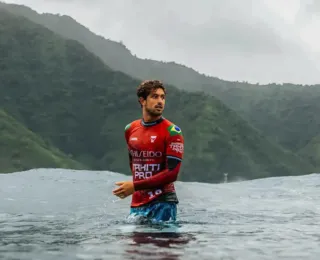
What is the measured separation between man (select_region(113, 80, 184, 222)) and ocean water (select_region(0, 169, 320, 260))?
35 cm

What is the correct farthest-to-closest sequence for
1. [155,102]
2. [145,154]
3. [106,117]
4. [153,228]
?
1. [106,117]
2. [145,154]
3. [155,102]
4. [153,228]

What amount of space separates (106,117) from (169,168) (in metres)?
177

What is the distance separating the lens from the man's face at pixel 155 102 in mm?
7859

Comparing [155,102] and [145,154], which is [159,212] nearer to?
[145,154]

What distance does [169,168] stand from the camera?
768cm

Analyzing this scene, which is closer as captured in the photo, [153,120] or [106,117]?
[153,120]

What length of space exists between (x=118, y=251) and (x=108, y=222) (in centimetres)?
368

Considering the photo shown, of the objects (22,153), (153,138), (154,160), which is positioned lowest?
(154,160)

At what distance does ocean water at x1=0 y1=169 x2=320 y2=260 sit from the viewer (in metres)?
5.95

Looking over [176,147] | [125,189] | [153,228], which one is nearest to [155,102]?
[176,147]

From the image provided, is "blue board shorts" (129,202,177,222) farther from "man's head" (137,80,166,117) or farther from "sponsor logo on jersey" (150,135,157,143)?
"man's head" (137,80,166,117)

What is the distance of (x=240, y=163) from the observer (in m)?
167

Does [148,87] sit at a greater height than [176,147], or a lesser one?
greater

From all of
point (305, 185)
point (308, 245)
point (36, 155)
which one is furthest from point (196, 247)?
point (36, 155)
